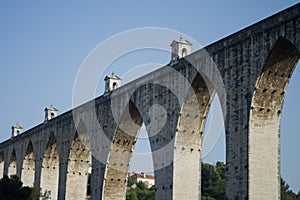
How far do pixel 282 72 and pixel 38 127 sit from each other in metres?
22.1

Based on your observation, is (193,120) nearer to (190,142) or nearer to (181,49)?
(190,142)

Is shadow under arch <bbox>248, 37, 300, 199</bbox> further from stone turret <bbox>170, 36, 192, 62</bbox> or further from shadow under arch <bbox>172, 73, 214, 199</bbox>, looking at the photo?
stone turret <bbox>170, 36, 192, 62</bbox>

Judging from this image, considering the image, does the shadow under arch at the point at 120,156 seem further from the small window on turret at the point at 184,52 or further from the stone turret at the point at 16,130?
the stone turret at the point at 16,130

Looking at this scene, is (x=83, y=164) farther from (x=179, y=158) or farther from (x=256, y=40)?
(x=256, y=40)

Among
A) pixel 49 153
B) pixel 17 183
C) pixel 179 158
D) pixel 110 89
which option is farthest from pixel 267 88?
pixel 49 153

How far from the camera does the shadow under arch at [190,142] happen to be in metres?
21.9

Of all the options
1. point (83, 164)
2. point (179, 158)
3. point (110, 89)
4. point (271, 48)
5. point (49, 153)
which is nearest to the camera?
point (271, 48)

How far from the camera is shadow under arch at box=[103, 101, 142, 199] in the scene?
90.1 feet

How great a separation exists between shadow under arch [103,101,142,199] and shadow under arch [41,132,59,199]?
336 inches

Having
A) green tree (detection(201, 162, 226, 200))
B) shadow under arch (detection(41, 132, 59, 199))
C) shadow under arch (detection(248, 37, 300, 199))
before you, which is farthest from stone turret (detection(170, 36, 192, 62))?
green tree (detection(201, 162, 226, 200))

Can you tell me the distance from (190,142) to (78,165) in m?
11.5

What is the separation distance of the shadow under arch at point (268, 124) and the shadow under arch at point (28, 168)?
77.1 feet

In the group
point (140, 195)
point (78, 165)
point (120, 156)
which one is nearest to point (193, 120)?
point (120, 156)

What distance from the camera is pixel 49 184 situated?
1412 inches
